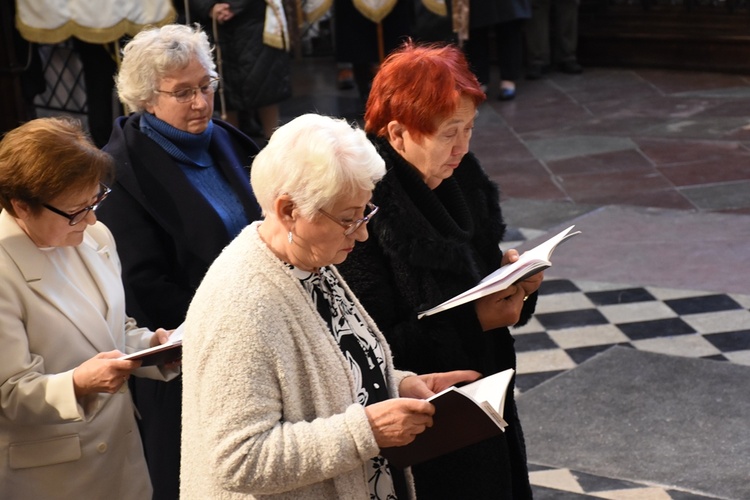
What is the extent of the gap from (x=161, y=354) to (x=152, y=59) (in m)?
1.21

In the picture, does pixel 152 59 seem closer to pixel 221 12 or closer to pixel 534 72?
pixel 221 12

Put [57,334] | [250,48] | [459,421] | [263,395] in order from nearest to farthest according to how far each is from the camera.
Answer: [263,395] < [459,421] < [57,334] < [250,48]

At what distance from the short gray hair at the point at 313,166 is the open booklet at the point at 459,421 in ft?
1.35

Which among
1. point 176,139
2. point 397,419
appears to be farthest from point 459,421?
point 176,139

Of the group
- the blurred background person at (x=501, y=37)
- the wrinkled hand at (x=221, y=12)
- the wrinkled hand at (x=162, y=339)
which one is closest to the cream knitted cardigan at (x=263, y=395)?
the wrinkled hand at (x=162, y=339)

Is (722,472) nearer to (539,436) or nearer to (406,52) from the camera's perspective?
(539,436)

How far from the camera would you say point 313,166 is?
2.06 metres

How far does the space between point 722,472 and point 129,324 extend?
7.17ft

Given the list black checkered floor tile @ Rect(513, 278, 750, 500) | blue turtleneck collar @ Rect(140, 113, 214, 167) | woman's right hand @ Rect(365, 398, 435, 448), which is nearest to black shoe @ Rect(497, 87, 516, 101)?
black checkered floor tile @ Rect(513, 278, 750, 500)

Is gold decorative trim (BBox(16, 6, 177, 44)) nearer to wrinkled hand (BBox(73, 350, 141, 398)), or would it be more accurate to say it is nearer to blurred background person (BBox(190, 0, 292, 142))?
blurred background person (BBox(190, 0, 292, 142))

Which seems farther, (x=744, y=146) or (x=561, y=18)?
(x=561, y=18)

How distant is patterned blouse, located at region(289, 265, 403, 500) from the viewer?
2217mm

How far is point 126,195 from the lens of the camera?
128 inches

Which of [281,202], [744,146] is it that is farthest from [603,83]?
[281,202]
